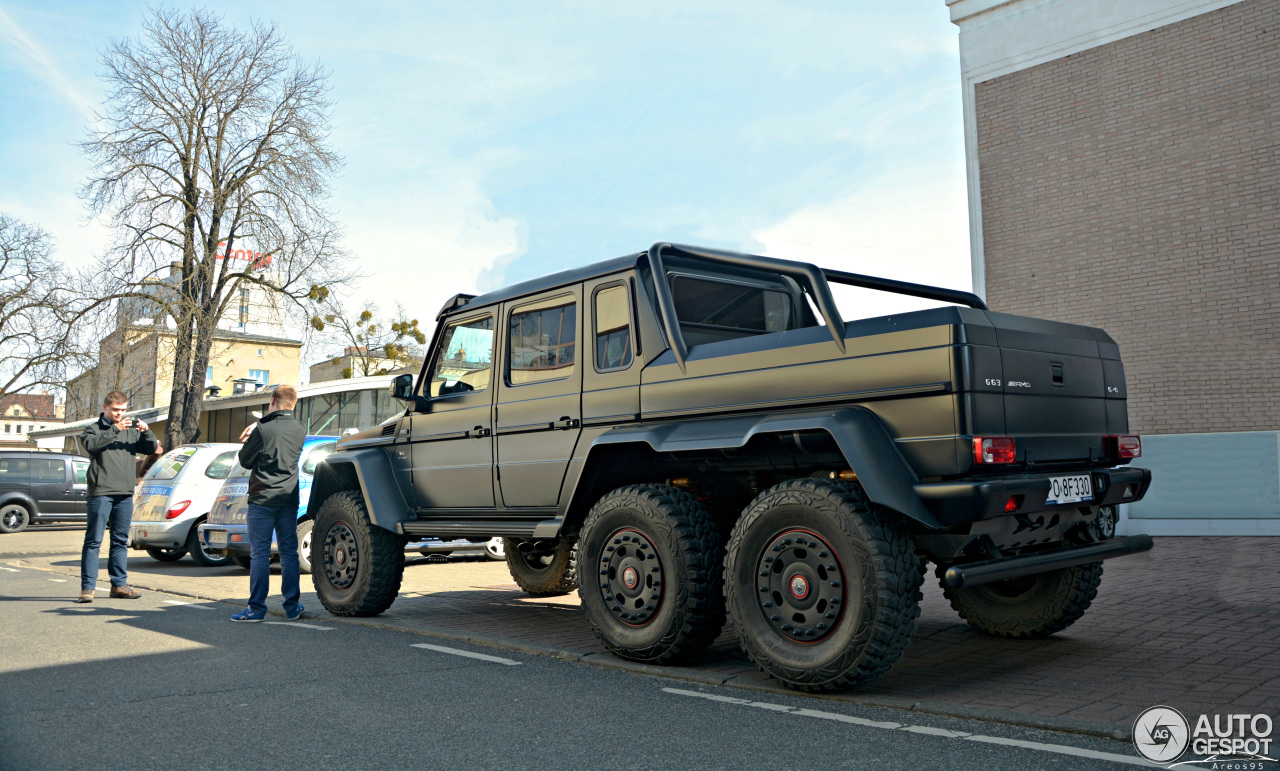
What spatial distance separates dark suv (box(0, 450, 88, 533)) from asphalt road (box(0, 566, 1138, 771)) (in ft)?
54.6

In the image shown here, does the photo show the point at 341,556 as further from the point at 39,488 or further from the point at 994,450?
the point at 39,488

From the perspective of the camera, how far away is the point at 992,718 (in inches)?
158

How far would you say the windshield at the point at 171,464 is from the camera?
12.7 m

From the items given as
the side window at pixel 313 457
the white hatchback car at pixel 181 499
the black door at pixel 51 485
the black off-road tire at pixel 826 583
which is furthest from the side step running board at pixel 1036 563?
the black door at pixel 51 485

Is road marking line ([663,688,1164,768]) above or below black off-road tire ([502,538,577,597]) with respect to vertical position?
below

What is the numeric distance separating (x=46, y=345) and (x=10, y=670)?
3110 cm

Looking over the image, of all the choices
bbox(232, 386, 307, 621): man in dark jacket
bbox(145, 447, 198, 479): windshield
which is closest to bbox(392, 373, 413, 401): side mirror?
bbox(232, 386, 307, 621): man in dark jacket

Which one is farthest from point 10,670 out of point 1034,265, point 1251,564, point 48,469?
point 48,469

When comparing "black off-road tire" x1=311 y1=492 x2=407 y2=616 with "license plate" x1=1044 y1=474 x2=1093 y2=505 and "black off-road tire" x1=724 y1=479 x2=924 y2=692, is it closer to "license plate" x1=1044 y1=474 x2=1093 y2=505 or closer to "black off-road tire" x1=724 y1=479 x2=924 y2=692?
"black off-road tire" x1=724 y1=479 x2=924 y2=692

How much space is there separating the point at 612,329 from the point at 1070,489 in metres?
2.73

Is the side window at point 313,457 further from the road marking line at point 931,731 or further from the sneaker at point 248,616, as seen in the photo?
the road marking line at point 931,731

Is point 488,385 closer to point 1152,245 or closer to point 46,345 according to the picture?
point 1152,245

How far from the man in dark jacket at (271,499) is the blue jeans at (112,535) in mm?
1967

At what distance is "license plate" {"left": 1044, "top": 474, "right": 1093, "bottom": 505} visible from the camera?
4496mm
